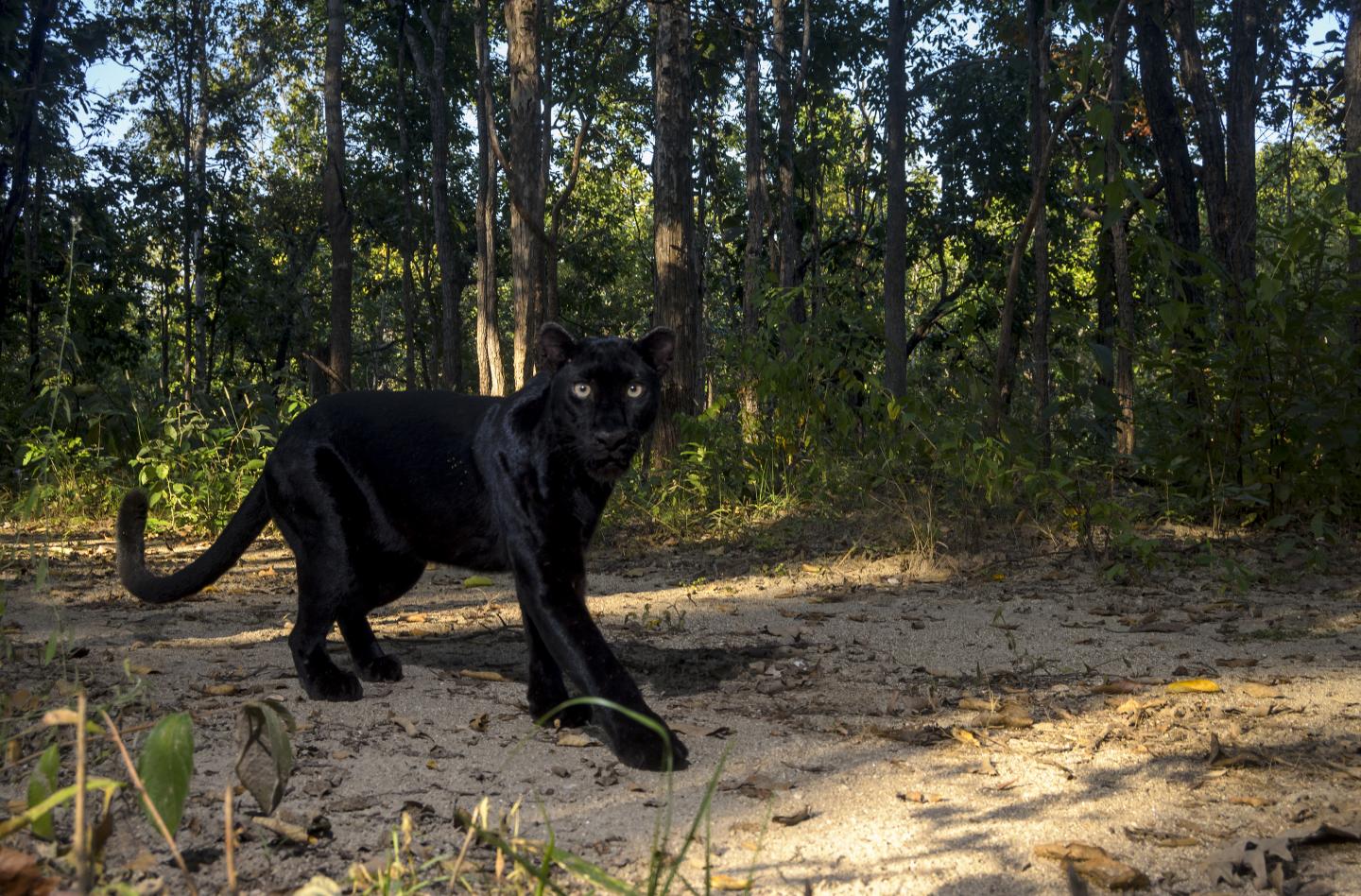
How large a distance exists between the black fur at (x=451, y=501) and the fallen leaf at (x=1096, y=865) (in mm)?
1263

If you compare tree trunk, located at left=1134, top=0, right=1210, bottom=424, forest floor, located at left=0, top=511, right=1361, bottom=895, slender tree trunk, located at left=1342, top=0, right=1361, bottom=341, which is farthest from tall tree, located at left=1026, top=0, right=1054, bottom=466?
forest floor, located at left=0, top=511, right=1361, bottom=895

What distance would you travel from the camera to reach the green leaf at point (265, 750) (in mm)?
1967

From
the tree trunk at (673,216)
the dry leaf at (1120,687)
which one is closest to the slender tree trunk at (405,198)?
the tree trunk at (673,216)

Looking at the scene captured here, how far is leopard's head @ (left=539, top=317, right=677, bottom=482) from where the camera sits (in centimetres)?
352

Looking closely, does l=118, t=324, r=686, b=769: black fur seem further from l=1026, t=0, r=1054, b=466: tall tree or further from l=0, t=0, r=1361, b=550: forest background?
l=1026, t=0, r=1054, b=466: tall tree

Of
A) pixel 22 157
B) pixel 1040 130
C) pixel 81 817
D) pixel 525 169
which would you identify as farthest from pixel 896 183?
pixel 81 817

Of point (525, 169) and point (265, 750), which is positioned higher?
point (525, 169)

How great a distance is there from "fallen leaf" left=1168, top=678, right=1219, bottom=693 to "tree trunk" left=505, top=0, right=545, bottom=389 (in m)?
6.86

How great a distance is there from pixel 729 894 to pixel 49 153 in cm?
1497

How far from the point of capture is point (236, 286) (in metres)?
22.7

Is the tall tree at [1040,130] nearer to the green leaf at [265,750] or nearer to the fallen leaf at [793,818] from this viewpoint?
the fallen leaf at [793,818]

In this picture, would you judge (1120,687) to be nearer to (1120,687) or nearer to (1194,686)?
(1120,687)

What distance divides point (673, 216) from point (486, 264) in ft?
28.5

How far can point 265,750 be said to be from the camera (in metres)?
2.24
